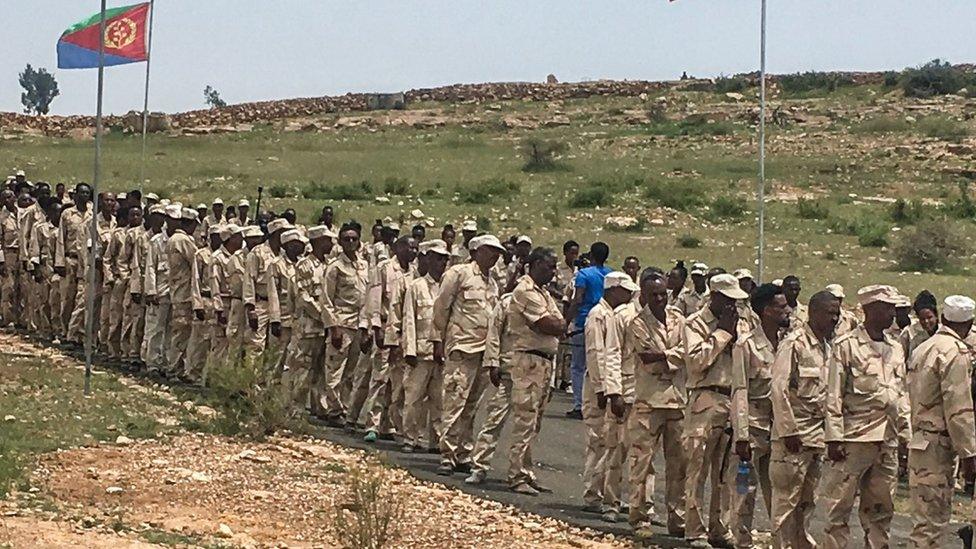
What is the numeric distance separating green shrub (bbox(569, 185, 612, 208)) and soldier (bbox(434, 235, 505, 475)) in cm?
2559

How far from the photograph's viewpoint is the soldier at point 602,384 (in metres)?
11.4

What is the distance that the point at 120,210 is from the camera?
1925 cm

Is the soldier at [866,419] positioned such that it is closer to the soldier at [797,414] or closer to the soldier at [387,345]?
the soldier at [797,414]

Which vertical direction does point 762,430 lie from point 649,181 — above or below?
below

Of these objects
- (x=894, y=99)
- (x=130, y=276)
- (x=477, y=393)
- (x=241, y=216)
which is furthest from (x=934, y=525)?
(x=894, y=99)

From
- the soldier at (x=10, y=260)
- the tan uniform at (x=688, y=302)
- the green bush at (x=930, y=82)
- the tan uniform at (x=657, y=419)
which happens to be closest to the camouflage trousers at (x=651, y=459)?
the tan uniform at (x=657, y=419)

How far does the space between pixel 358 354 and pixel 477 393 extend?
7.89ft

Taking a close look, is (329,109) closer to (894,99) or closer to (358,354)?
(894,99)

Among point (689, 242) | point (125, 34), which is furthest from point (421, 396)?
point (689, 242)

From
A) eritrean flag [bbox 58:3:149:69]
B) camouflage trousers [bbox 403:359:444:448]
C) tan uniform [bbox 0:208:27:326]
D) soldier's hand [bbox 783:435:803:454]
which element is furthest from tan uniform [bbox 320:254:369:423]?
eritrean flag [bbox 58:3:149:69]

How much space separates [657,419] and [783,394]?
153 cm

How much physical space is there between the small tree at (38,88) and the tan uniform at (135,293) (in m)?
92.0

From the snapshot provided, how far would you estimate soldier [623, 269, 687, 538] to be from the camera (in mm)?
10953

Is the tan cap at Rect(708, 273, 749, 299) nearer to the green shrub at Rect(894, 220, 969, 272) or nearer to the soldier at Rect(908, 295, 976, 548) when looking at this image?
the soldier at Rect(908, 295, 976, 548)
